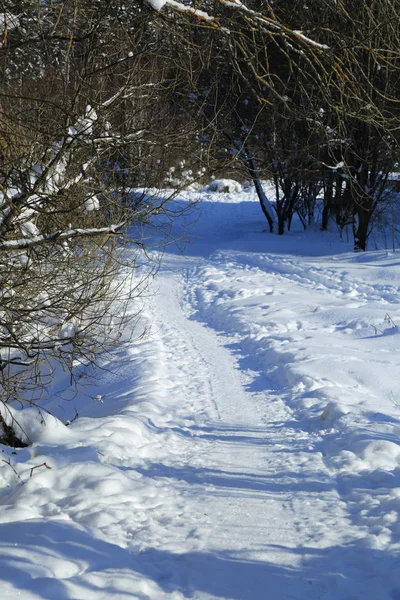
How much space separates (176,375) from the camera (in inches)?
292

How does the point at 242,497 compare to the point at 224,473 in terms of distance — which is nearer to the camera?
the point at 242,497

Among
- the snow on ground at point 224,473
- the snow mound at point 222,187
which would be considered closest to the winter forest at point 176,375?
the snow on ground at point 224,473

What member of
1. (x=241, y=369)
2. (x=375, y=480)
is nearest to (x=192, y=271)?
(x=241, y=369)

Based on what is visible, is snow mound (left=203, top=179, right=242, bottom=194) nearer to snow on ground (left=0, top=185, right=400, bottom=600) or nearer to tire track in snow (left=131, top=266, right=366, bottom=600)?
snow on ground (left=0, top=185, right=400, bottom=600)

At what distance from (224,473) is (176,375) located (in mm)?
2720

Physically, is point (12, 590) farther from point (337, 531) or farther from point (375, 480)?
point (375, 480)

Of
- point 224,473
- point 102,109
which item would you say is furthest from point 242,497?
point 102,109

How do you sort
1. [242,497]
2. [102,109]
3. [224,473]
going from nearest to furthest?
[242,497], [102,109], [224,473]

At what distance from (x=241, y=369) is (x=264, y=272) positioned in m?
6.88

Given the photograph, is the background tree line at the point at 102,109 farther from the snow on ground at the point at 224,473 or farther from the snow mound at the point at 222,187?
the snow mound at the point at 222,187

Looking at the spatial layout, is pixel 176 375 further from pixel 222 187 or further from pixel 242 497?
pixel 222 187

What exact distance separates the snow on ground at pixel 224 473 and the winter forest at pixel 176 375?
18 millimetres

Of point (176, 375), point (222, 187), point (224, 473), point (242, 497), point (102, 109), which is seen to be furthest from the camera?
point (222, 187)

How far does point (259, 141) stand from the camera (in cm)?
1800
